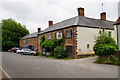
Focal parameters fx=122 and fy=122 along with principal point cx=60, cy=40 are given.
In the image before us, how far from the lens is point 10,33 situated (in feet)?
181

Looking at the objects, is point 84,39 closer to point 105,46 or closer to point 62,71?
point 105,46

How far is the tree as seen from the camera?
5456 centimetres

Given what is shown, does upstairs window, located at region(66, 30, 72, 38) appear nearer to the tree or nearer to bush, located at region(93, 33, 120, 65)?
bush, located at region(93, 33, 120, 65)

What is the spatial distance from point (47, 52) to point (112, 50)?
15853 mm

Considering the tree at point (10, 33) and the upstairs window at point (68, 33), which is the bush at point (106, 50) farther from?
the tree at point (10, 33)

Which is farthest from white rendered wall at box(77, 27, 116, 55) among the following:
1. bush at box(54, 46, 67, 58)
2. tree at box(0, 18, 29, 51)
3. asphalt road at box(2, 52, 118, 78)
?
tree at box(0, 18, 29, 51)

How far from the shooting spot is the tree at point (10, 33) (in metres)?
54.6

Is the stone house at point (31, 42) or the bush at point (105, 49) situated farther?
the stone house at point (31, 42)

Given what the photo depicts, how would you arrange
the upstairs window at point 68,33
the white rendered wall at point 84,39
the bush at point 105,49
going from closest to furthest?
1. the bush at point 105,49
2. the white rendered wall at point 84,39
3. the upstairs window at point 68,33

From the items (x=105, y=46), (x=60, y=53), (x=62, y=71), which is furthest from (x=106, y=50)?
(x=60, y=53)

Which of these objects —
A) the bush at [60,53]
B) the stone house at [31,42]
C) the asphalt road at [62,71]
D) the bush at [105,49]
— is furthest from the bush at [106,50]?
the stone house at [31,42]

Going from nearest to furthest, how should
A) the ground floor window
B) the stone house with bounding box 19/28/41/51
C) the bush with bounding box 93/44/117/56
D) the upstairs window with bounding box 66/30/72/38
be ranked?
the bush with bounding box 93/44/117/56 → the ground floor window → the upstairs window with bounding box 66/30/72/38 → the stone house with bounding box 19/28/41/51

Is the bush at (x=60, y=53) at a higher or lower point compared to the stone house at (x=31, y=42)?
lower

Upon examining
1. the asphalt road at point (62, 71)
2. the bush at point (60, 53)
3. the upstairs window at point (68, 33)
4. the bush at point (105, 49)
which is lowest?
the asphalt road at point (62, 71)
